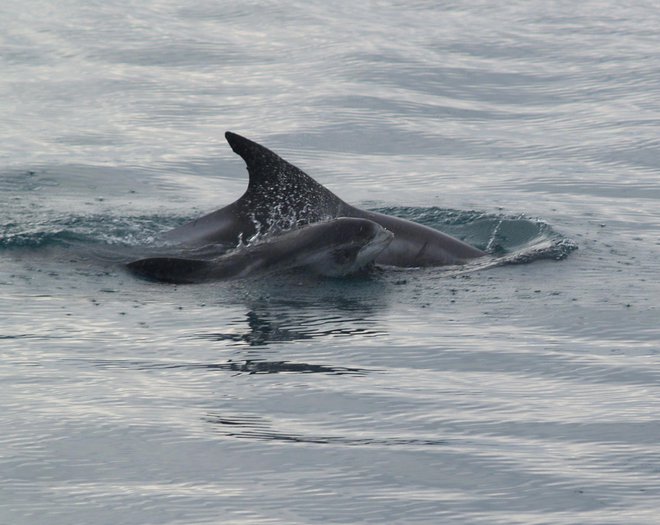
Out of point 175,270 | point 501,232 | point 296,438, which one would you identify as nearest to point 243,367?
point 296,438

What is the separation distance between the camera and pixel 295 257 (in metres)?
10.4

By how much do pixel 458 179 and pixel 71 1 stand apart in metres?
13.3

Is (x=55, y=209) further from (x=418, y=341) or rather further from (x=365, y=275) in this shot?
(x=418, y=341)

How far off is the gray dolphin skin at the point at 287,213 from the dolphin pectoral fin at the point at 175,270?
104 centimetres

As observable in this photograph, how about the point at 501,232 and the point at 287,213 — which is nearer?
the point at 287,213

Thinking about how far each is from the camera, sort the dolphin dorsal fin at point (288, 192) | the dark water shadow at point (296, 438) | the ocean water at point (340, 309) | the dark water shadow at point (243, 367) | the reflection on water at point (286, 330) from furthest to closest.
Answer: the dolphin dorsal fin at point (288, 192)
the reflection on water at point (286, 330)
the dark water shadow at point (243, 367)
the dark water shadow at point (296, 438)
the ocean water at point (340, 309)

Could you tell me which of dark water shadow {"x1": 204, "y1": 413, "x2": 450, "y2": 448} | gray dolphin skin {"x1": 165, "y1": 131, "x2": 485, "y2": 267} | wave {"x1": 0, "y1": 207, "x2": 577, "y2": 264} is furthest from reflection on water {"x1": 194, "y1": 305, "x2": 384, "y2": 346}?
wave {"x1": 0, "y1": 207, "x2": 577, "y2": 264}

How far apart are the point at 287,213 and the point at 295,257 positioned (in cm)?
100

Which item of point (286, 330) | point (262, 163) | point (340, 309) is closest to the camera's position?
point (286, 330)

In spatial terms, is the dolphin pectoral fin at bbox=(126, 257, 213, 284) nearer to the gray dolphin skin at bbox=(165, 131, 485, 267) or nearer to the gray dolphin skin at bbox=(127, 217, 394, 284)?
the gray dolphin skin at bbox=(127, 217, 394, 284)

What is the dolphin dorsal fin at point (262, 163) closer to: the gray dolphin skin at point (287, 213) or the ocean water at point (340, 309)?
the gray dolphin skin at point (287, 213)

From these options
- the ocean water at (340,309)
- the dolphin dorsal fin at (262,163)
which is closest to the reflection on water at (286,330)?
the ocean water at (340,309)

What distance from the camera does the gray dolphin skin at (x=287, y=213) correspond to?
1126 cm

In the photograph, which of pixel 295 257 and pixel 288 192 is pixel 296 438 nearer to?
pixel 295 257
